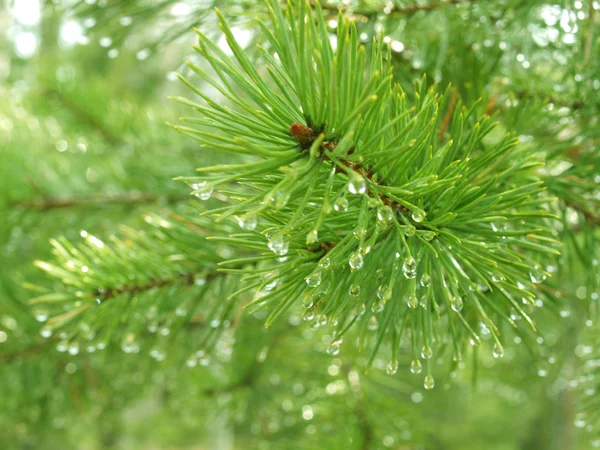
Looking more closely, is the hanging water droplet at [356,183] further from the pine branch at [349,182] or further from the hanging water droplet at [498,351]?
the hanging water droplet at [498,351]

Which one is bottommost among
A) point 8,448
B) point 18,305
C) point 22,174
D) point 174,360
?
point 8,448

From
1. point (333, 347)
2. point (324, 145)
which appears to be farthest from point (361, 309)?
point (324, 145)

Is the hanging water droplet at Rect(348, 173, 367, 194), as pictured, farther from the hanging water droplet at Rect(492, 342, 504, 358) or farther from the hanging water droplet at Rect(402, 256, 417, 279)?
the hanging water droplet at Rect(492, 342, 504, 358)

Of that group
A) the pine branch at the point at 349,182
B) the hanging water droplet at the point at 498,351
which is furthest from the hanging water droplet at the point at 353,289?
the hanging water droplet at the point at 498,351

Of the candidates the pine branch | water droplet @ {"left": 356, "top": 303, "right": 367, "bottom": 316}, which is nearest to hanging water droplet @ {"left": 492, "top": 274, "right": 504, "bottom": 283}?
the pine branch

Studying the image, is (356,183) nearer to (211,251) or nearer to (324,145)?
(324,145)

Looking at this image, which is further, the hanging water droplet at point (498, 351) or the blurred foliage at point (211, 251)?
the blurred foliage at point (211, 251)

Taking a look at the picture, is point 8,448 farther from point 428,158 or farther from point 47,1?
point 428,158

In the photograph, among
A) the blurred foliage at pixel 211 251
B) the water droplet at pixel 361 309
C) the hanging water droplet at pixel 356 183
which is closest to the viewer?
the hanging water droplet at pixel 356 183

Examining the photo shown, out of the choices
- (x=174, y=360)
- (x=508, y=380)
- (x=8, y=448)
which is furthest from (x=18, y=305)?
(x=508, y=380)
